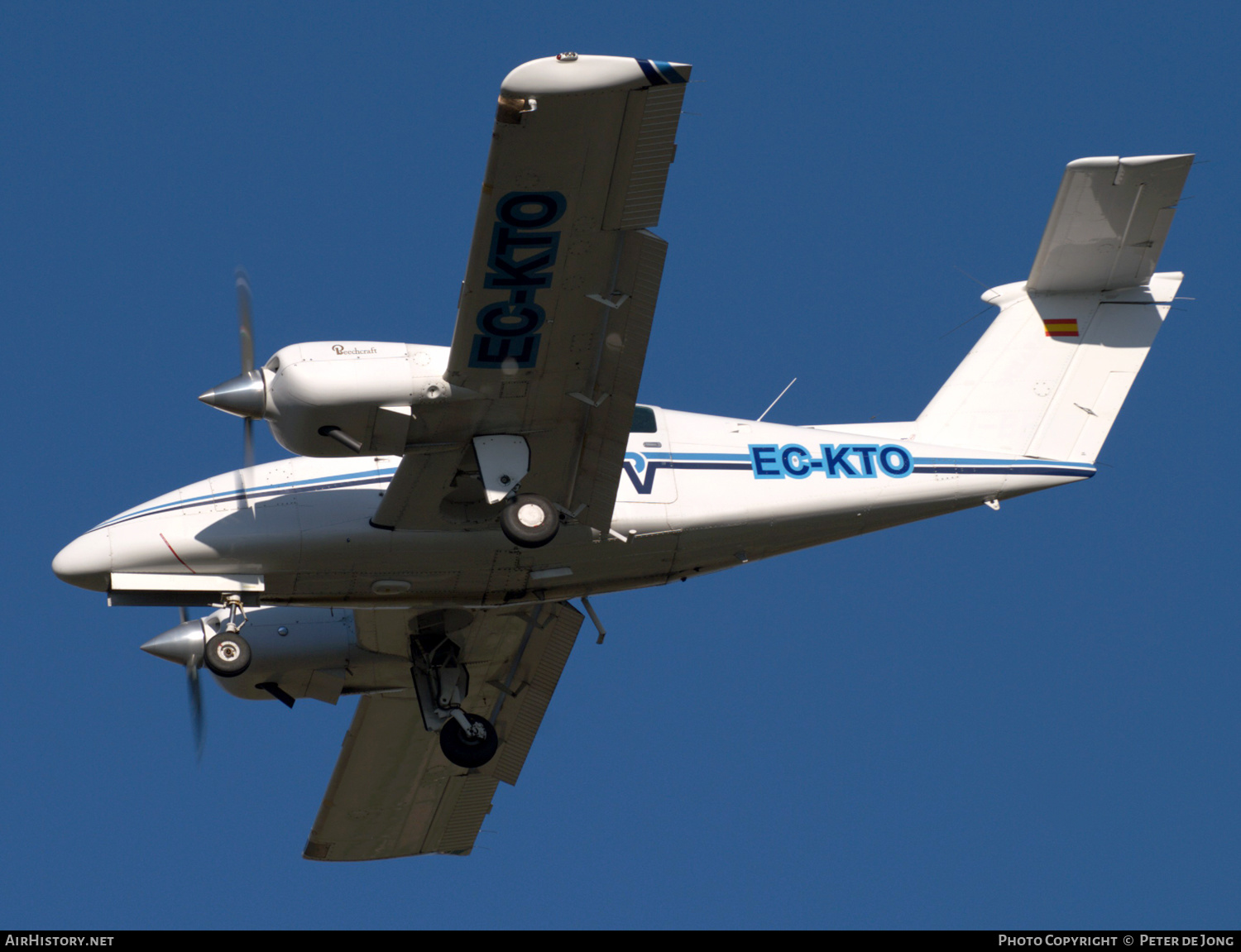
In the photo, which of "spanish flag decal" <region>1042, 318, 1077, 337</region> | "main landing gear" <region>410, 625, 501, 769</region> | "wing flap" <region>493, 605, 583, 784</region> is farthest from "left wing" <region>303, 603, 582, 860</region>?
"spanish flag decal" <region>1042, 318, 1077, 337</region>

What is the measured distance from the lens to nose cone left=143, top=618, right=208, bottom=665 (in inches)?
775

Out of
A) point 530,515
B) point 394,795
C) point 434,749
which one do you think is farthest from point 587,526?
point 394,795

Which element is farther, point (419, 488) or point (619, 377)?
point (419, 488)

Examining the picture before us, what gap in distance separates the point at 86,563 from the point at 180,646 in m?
2.79

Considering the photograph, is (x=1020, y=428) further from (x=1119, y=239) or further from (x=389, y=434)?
(x=389, y=434)

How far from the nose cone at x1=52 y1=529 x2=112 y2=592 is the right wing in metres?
12.3

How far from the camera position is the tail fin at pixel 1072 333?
19578 millimetres

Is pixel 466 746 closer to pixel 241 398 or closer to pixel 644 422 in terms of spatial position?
pixel 644 422

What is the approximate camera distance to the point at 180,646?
19.7 m

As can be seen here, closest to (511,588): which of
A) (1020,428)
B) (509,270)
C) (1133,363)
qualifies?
(509,270)

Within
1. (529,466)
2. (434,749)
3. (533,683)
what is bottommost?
(434,749)

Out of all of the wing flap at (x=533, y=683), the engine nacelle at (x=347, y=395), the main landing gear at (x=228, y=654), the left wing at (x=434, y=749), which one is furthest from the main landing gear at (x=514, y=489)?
the wing flap at (x=533, y=683)

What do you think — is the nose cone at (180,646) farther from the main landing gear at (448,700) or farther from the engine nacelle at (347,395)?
the engine nacelle at (347,395)

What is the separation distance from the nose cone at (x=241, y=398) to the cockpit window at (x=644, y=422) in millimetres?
4519
